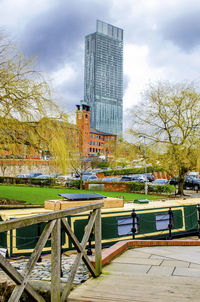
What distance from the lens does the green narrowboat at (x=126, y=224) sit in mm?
8141

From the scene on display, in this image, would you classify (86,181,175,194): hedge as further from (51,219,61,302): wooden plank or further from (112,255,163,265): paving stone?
(51,219,61,302): wooden plank

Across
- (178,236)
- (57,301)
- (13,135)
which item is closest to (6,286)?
(57,301)

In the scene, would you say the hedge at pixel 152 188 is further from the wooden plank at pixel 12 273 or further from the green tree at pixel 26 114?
the wooden plank at pixel 12 273

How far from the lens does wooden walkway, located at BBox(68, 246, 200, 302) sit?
11.5 ft

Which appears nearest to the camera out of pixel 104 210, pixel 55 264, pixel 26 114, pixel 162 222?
pixel 55 264

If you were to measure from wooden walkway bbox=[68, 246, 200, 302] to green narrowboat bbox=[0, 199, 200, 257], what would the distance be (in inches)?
125

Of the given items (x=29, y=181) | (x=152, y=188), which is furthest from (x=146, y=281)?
(x=29, y=181)

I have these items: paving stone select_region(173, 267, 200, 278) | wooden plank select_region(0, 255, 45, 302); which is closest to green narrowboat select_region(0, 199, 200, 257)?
paving stone select_region(173, 267, 200, 278)

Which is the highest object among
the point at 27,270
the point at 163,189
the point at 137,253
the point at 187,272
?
→ the point at 27,270

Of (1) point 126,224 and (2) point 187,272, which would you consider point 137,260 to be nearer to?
(2) point 187,272

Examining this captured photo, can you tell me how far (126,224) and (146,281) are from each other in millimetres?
6002

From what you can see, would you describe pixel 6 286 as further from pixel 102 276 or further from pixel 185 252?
pixel 185 252

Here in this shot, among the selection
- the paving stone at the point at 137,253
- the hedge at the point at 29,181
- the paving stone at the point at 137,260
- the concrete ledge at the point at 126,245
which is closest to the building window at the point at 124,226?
the concrete ledge at the point at 126,245

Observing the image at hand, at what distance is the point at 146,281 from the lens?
13.5 feet
